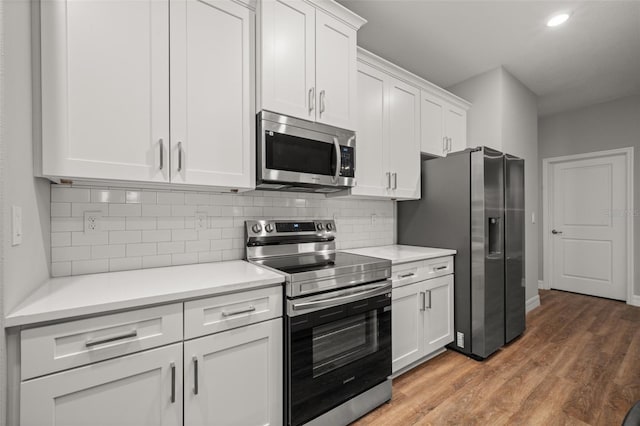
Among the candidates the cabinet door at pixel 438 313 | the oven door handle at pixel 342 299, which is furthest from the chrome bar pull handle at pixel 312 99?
the cabinet door at pixel 438 313

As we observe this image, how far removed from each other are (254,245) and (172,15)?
136cm

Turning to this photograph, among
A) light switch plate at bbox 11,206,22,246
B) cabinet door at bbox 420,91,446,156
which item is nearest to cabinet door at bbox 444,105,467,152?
cabinet door at bbox 420,91,446,156

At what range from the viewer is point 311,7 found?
6.33 feet

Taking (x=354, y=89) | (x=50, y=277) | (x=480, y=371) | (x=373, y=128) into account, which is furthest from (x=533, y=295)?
(x=50, y=277)

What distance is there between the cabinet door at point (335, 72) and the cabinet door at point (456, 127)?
145cm

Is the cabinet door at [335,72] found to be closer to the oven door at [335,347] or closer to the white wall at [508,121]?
the oven door at [335,347]

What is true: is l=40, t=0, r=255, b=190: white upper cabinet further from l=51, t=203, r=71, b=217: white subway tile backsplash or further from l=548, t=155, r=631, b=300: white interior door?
l=548, t=155, r=631, b=300: white interior door

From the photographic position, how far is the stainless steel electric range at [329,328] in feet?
4.95

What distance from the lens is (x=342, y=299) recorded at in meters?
1.68

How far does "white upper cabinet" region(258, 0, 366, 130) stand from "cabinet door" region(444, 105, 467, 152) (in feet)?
4.82

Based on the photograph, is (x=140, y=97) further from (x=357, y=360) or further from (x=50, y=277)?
(x=357, y=360)

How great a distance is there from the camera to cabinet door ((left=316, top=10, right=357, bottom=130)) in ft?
6.53

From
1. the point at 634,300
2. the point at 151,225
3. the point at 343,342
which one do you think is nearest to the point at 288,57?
the point at 151,225

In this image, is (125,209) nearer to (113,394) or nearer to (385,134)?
(113,394)
